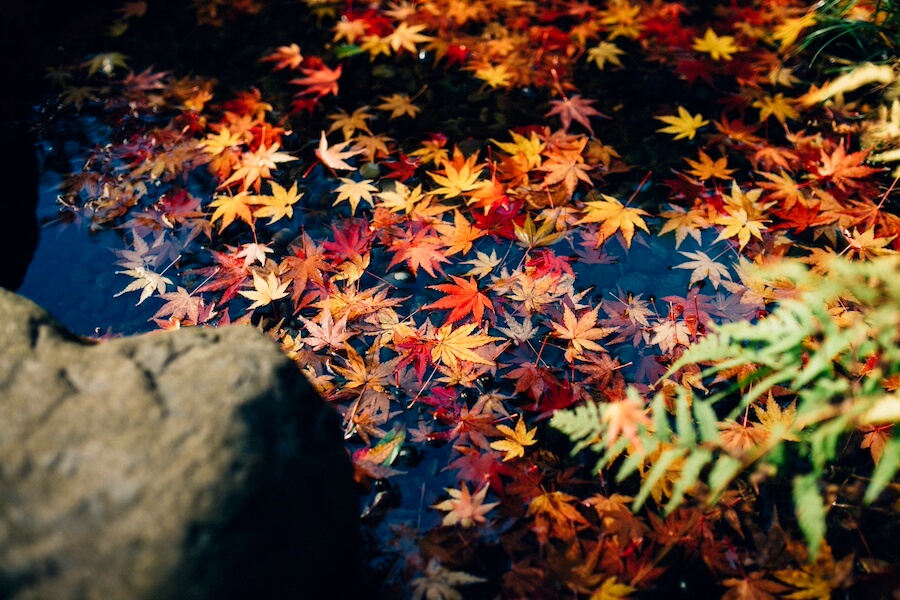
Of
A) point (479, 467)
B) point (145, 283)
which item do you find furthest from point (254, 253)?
point (479, 467)

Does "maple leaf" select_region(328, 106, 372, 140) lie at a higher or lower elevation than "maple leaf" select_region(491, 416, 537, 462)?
higher

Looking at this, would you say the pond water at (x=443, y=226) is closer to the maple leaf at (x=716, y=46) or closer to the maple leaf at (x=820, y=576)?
the maple leaf at (x=716, y=46)

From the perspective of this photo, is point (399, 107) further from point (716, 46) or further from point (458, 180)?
point (716, 46)

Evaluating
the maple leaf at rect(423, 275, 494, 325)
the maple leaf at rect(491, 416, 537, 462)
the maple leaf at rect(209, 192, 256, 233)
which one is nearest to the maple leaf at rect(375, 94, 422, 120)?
the maple leaf at rect(209, 192, 256, 233)

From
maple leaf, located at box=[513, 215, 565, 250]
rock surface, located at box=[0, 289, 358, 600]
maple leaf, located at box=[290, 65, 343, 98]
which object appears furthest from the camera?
maple leaf, located at box=[290, 65, 343, 98]

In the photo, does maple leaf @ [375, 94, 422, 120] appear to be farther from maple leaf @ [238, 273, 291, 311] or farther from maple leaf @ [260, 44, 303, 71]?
maple leaf @ [238, 273, 291, 311]

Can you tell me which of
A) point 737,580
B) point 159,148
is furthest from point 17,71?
point 737,580

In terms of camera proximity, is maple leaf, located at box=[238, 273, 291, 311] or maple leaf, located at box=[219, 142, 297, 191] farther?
maple leaf, located at box=[219, 142, 297, 191]

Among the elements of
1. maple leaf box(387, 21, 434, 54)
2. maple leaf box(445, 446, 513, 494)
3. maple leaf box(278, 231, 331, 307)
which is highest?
maple leaf box(387, 21, 434, 54)
